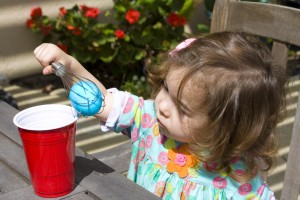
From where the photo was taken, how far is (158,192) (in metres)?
1.86

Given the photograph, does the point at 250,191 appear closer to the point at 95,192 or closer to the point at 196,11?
the point at 95,192

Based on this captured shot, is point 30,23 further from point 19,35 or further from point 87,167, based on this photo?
point 87,167

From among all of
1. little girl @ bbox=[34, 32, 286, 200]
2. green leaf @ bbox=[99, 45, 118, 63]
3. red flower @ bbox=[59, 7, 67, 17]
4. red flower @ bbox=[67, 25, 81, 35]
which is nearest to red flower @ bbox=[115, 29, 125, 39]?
green leaf @ bbox=[99, 45, 118, 63]

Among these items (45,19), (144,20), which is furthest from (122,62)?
(45,19)

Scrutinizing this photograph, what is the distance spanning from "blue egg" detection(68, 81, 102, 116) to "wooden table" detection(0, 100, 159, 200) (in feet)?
0.58

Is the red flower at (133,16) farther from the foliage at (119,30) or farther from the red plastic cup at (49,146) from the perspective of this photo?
the red plastic cup at (49,146)

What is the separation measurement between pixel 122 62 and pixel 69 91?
2.68 m

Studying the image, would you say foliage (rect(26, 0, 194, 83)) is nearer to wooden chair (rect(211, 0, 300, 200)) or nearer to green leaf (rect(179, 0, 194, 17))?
green leaf (rect(179, 0, 194, 17))

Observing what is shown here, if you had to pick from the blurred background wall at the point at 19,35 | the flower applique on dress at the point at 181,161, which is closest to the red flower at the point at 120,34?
the blurred background wall at the point at 19,35

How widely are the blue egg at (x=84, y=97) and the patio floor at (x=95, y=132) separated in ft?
5.88

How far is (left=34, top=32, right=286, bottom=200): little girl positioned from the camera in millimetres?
1631

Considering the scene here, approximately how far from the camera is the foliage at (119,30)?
411 cm

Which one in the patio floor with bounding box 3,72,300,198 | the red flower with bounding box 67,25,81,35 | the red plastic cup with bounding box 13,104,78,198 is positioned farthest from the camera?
the red flower with bounding box 67,25,81,35

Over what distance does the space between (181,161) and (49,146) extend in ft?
1.90
